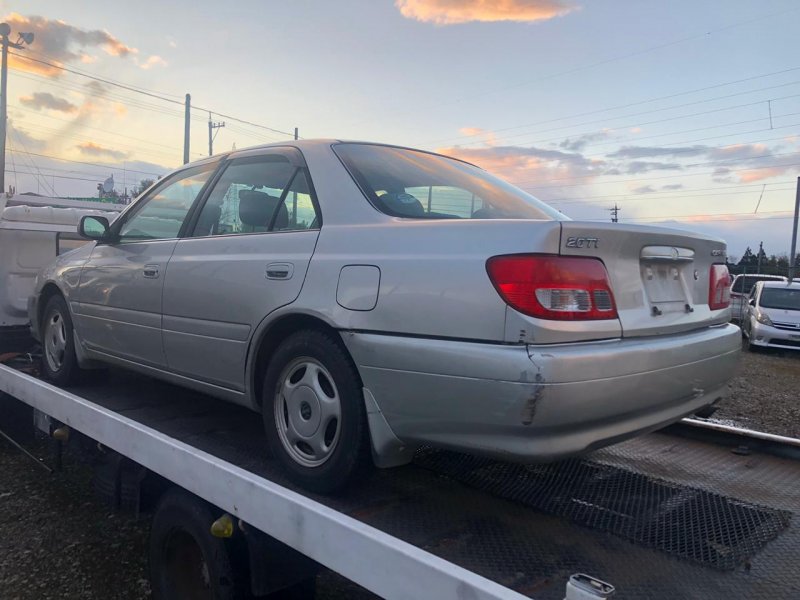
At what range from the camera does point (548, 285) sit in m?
2.09

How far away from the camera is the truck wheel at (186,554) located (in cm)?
249

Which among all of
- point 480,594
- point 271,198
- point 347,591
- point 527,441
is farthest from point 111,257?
point 480,594

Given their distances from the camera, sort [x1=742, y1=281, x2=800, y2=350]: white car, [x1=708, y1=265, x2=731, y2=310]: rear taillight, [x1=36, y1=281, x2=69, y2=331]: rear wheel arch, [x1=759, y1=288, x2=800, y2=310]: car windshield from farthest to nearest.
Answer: [x1=759, y1=288, x2=800, y2=310]: car windshield, [x1=742, y1=281, x2=800, y2=350]: white car, [x1=36, y1=281, x2=69, y2=331]: rear wheel arch, [x1=708, y1=265, x2=731, y2=310]: rear taillight

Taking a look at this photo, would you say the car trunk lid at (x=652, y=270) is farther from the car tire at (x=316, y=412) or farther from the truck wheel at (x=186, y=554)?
the truck wheel at (x=186, y=554)

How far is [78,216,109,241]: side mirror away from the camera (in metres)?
4.12

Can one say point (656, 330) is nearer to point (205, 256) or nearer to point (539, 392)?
point (539, 392)

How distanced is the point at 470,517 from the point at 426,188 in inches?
54.7

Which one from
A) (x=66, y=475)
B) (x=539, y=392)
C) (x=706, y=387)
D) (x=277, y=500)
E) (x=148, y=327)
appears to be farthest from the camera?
(x=66, y=475)

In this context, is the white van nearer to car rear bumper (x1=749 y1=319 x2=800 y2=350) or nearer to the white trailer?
car rear bumper (x1=749 y1=319 x2=800 y2=350)

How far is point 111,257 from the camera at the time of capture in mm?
4066

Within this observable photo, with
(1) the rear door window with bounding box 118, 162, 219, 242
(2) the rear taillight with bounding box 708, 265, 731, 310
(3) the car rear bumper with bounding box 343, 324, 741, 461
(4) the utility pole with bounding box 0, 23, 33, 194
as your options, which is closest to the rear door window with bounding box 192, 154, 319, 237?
(1) the rear door window with bounding box 118, 162, 219, 242

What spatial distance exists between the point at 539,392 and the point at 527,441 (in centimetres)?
18

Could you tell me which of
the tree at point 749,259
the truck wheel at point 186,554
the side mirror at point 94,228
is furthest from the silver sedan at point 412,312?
the tree at point 749,259

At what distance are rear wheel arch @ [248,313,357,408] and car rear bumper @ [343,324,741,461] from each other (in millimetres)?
251
